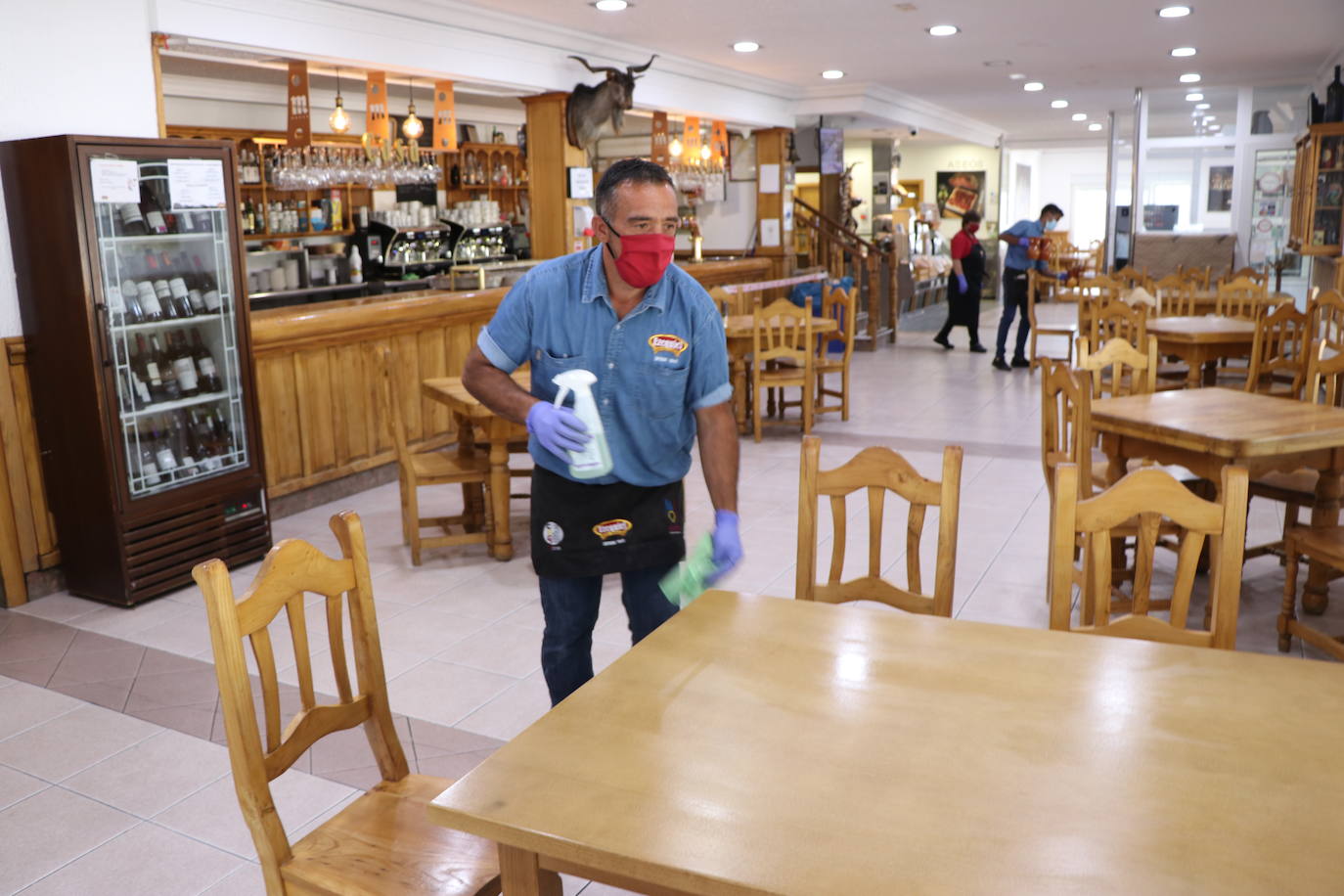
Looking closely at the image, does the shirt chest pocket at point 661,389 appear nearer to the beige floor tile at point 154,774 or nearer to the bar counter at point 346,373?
the beige floor tile at point 154,774

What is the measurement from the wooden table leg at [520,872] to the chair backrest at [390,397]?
3.59 m

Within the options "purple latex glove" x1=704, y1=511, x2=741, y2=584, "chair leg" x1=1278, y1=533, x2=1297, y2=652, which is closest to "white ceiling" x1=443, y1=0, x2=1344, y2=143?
"chair leg" x1=1278, y1=533, x2=1297, y2=652

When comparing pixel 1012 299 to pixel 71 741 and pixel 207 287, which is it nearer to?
pixel 207 287

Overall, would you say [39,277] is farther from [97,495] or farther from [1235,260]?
[1235,260]

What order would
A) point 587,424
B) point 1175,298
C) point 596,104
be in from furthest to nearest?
point 1175,298
point 596,104
point 587,424

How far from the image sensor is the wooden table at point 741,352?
735 cm

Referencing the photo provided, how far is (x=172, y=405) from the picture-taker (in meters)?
4.76

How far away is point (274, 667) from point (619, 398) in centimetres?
96

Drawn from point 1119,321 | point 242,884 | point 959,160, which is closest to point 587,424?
point 242,884

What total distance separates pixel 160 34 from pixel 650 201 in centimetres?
386

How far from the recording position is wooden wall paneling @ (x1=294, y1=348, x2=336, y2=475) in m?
5.83

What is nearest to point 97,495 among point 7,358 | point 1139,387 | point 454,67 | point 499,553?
point 7,358

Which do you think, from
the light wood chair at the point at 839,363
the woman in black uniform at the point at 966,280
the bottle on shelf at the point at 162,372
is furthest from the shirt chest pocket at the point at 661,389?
the woman in black uniform at the point at 966,280

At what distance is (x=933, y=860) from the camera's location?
129cm
